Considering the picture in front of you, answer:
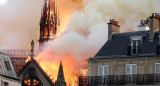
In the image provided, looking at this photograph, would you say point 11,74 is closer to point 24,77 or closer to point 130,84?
point 130,84

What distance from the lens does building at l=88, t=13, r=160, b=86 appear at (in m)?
65.1

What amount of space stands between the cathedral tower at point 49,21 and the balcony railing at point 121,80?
90.3 m

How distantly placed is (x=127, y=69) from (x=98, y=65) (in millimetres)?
3370

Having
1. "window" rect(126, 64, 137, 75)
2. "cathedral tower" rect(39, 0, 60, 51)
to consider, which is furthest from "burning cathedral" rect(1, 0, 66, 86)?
"window" rect(126, 64, 137, 75)

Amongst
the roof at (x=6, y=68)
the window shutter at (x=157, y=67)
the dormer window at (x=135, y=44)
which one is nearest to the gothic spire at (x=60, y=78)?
the roof at (x=6, y=68)

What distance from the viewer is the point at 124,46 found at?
226ft

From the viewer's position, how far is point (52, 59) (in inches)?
4427

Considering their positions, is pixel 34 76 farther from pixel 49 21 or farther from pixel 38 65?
pixel 49 21

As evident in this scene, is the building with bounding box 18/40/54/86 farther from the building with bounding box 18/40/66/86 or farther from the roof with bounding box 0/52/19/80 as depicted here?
the roof with bounding box 0/52/19/80

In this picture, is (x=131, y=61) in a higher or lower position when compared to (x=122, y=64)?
higher

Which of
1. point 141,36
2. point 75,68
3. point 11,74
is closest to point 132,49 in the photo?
point 141,36

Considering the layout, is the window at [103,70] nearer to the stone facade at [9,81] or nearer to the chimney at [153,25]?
the chimney at [153,25]

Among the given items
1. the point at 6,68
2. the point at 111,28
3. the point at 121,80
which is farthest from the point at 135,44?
the point at 6,68

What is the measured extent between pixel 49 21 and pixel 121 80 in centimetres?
9727
